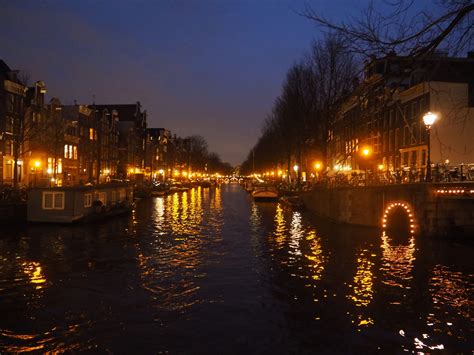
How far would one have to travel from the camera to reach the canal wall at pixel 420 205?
27.4 meters

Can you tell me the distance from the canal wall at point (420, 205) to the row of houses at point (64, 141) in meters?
28.0

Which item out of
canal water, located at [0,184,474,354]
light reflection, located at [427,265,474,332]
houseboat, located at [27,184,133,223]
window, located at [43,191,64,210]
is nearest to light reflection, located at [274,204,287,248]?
canal water, located at [0,184,474,354]

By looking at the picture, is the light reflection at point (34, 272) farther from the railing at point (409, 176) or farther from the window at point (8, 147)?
the window at point (8, 147)

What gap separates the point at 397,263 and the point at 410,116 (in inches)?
1214

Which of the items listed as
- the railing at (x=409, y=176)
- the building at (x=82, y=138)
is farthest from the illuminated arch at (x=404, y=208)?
the building at (x=82, y=138)

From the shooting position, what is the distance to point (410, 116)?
4812 cm

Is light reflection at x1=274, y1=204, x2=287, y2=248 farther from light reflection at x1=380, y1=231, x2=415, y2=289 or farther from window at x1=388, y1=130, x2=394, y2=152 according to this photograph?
window at x1=388, y1=130, x2=394, y2=152

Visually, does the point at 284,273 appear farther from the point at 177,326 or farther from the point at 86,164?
the point at 86,164

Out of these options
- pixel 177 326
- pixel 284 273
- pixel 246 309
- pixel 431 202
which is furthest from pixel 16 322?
pixel 431 202

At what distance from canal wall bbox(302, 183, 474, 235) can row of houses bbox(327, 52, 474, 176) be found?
186 centimetres

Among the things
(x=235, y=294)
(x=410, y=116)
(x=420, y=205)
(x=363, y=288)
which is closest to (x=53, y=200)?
(x=235, y=294)

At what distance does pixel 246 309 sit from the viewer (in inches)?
541

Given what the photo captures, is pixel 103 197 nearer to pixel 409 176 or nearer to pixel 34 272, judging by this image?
pixel 34 272

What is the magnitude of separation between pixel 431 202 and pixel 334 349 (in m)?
19.8
